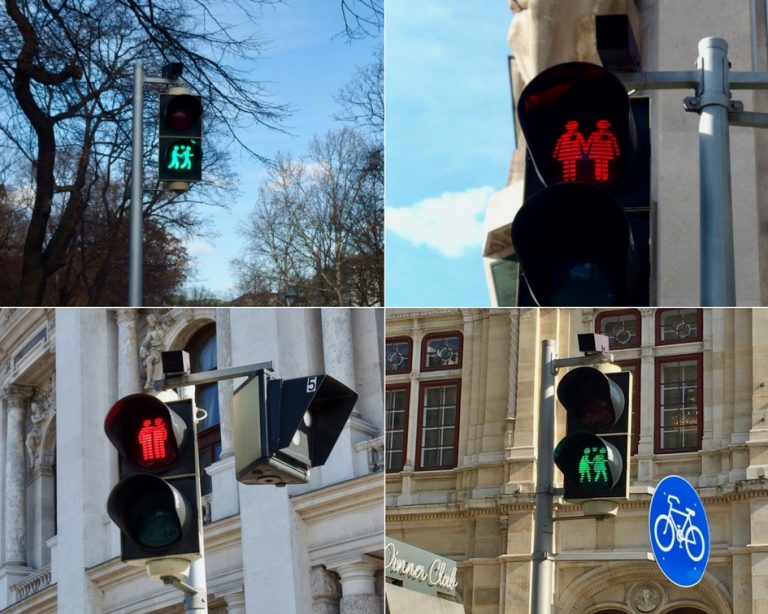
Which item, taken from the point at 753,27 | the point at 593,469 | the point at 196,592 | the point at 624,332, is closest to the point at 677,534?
the point at 593,469

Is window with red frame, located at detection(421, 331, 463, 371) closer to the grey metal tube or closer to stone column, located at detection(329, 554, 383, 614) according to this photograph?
stone column, located at detection(329, 554, 383, 614)

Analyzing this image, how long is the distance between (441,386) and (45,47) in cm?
1104

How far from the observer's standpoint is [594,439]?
25.9 ft

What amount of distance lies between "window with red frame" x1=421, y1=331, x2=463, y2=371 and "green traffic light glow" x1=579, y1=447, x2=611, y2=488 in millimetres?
8912

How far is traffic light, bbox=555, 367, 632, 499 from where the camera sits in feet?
25.9

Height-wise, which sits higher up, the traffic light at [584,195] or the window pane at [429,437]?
the traffic light at [584,195]

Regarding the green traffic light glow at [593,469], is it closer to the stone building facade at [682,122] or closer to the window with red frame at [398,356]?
the stone building facade at [682,122]

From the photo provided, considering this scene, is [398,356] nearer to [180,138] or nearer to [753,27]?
[180,138]

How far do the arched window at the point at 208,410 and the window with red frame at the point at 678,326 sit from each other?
558cm

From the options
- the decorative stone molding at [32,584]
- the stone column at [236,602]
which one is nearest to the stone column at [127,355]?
the decorative stone molding at [32,584]

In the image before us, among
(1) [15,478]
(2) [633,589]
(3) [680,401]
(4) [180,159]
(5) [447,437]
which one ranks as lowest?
(2) [633,589]

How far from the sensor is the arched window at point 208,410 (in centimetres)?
1938

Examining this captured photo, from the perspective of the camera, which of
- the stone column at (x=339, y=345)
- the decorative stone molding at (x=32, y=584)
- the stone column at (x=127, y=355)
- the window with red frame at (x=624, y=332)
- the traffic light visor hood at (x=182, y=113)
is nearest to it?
the traffic light visor hood at (x=182, y=113)

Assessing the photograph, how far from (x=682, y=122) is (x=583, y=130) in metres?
10.9
